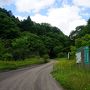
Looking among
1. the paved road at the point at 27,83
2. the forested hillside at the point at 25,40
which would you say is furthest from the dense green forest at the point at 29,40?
the paved road at the point at 27,83

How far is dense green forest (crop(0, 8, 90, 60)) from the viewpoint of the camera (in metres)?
70.5

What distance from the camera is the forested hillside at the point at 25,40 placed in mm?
70812

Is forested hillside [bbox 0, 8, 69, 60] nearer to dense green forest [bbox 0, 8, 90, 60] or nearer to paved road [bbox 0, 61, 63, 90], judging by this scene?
dense green forest [bbox 0, 8, 90, 60]

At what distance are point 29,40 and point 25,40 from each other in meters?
20.6

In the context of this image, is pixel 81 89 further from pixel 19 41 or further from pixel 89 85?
pixel 19 41

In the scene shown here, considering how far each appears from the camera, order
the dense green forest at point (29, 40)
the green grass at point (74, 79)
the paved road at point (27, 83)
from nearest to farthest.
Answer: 1. the green grass at point (74, 79)
2. the paved road at point (27, 83)
3. the dense green forest at point (29, 40)

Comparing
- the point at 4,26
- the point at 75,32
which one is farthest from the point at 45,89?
the point at 75,32

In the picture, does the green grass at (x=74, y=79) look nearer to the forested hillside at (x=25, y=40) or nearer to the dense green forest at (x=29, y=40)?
the dense green forest at (x=29, y=40)

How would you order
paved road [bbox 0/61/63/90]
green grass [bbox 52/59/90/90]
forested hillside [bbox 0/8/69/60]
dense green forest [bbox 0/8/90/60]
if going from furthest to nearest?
forested hillside [bbox 0/8/69/60], dense green forest [bbox 0/8/90/60], paved road [bbox 0/61/63/90], green grass [bbox 52/59/90/90]

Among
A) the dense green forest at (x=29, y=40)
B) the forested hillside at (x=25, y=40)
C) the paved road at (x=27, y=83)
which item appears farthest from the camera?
the forested hillside at (x=25, y=40)

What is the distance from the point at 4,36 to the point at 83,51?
55.1 m

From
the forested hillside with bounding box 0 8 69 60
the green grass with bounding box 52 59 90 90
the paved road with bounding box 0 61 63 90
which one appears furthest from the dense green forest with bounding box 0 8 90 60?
the paved road with bounding box 0 61 63 90

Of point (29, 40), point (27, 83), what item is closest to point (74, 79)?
point (27, 83)

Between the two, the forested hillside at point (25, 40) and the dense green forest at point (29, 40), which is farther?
the forested hillside at point (25, 40)
